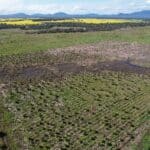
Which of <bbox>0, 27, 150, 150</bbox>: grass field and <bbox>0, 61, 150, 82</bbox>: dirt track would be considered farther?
<bbox>0, 61, 150, 82</bbox>: dirt track

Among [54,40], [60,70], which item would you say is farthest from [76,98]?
[54,40]

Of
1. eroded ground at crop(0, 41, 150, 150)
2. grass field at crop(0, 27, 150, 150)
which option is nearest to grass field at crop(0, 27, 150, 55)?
grass field at crop(0, 27, 150, 150)

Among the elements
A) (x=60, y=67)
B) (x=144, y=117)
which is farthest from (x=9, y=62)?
(x=144, y=117)

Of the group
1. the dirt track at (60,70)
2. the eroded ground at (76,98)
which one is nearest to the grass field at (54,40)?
the eroded ground at (76,98)

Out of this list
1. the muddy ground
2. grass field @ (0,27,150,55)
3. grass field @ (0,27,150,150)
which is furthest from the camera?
grass field @ (0,27,150,55)

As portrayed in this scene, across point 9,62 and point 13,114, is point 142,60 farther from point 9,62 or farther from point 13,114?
point 13,114

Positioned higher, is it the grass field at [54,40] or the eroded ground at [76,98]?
the grass field at [54,40]

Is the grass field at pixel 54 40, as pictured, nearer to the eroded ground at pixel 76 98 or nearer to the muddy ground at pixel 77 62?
the muddy ground at pixel 77 62

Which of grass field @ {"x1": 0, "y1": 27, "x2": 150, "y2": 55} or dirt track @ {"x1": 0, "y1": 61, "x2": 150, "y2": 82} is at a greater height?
grass field @ {"x1": 0, "y1": 27, "x2": 150, "y2": 55}

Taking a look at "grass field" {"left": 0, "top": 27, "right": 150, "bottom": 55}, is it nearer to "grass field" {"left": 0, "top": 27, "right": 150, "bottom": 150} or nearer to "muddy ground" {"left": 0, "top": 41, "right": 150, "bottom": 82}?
"grass field" {"left": 0, "top": 27, "right": 150, "bottom": 150}

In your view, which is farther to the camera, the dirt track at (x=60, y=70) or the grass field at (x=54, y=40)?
the grass field at (x=54, y=40)
